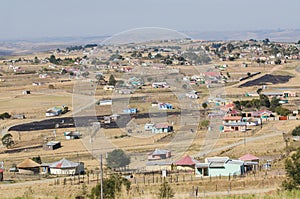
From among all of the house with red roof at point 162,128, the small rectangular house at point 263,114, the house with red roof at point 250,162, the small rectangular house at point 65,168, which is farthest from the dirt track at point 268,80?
the small rectangular house at point 65,168

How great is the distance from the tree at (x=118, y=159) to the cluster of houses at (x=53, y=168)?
57.1 inches

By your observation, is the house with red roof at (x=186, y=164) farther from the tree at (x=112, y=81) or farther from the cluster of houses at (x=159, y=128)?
the tree at (x=112, y=81)

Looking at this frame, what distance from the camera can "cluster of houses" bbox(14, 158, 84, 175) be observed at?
13.2m

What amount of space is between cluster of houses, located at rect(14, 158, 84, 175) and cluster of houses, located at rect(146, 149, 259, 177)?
166 centimetres

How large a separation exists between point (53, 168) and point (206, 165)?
12.5ft

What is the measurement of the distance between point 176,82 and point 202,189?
3996 mm

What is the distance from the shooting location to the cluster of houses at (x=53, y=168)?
1324 centimetres

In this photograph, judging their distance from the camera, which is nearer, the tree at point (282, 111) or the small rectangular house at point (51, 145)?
the small rectangular house at point (51, 145)

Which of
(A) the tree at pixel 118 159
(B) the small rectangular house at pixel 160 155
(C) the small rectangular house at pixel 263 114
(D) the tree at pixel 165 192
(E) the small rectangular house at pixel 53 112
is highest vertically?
(D) the tree at pixel 165 192

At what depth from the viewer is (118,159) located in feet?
38.2

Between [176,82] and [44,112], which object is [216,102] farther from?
[176,82]

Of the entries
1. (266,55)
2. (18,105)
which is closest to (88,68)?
(18,105)

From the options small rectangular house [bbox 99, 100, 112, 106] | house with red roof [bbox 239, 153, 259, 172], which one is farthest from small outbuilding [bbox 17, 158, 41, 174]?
small rectangular house [bbox 99, 100, 112, 106]

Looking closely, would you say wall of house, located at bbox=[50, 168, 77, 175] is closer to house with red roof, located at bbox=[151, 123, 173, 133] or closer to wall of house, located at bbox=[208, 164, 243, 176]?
wall of house, located at bbox=[208, 164, 243, 176]
